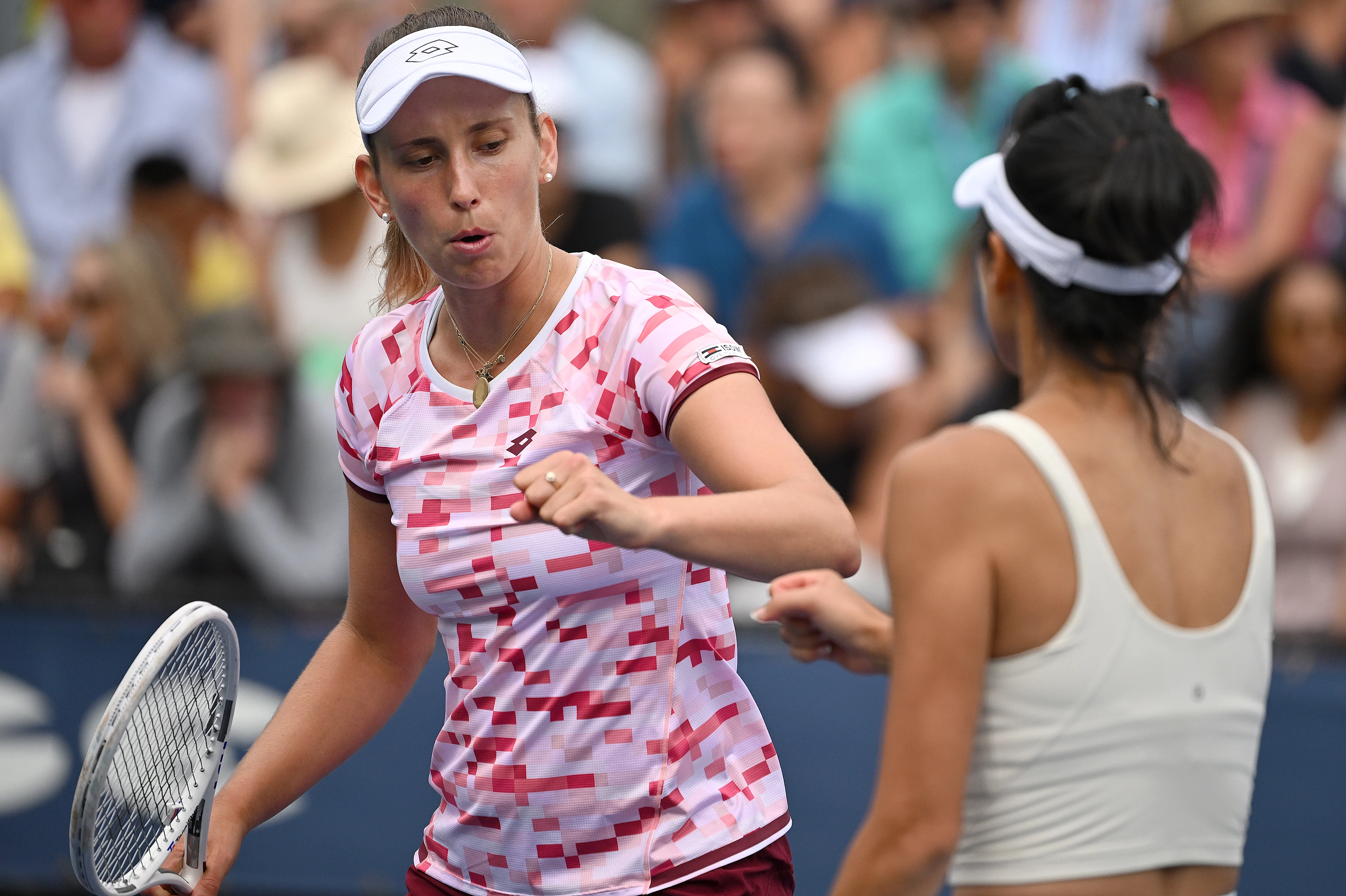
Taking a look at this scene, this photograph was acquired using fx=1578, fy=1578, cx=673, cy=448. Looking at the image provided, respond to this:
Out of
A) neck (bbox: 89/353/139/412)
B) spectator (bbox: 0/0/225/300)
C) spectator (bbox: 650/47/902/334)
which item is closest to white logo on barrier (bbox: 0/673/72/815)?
neck (bbox: 89/353/139/412)

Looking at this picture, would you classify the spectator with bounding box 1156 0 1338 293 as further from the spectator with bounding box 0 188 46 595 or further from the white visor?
the spectator with bounding box 0 188 46 595

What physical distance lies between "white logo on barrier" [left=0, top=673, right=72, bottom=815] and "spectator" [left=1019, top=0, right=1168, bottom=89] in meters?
4.06

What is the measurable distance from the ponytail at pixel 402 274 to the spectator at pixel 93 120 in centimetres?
412

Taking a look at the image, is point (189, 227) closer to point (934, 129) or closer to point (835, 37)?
point (835, 37)

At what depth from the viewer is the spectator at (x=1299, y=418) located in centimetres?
474

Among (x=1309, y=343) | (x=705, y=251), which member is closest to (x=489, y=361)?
(x=705, y=251)

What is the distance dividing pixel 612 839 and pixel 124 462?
3977 millimetres

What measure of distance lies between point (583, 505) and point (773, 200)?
12.6 ft

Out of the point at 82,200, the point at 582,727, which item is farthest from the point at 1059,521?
the point at 82,200

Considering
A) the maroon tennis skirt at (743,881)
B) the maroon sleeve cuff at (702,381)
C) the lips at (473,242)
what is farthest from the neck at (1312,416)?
the lips at (473,242)

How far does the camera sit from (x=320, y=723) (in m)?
2.47

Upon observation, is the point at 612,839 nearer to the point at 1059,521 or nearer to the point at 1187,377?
the point at 1059,521

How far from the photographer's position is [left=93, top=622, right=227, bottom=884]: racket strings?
2.13 metres

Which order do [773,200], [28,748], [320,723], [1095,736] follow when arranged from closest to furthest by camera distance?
[1095,736], [320,723], [28,748], [773,200]
